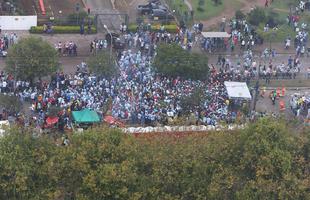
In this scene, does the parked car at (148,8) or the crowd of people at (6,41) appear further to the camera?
the parked car at (148,8)

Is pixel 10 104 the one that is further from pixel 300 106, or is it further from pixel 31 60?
pixel 300 106

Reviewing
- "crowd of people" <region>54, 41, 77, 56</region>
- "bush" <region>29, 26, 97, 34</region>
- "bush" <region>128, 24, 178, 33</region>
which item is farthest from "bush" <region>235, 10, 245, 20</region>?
"crowd of people" <region>54, 41, 77, 56</region>

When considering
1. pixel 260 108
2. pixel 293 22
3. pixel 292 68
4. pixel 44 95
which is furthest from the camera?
pixel 293 22

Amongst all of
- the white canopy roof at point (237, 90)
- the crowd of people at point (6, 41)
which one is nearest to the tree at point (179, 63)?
the white canopy roof at point (237, 90)

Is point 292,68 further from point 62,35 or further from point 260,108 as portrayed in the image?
point 62,35

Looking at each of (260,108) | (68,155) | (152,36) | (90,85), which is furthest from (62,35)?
(68,155)

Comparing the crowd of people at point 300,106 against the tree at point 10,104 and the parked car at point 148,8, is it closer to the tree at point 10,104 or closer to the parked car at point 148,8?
the parked car at point 148,8

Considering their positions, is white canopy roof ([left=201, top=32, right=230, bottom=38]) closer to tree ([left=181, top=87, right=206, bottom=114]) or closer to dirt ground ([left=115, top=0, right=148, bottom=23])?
dirt ground ([left=115, top=0, right=148, bottom=23])

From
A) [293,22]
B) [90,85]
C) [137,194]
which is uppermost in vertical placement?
[293,22]
